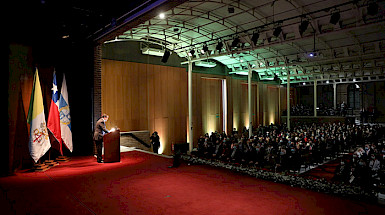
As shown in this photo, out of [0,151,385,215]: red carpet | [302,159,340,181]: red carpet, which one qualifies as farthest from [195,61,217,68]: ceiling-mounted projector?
[0,151,385,215]: red carpet

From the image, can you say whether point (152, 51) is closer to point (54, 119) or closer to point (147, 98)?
point (147, 98)

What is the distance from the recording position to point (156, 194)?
4.71m

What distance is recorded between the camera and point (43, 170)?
6.39 m

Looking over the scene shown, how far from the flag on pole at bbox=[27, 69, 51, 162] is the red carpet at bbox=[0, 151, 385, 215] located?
23.9 inches

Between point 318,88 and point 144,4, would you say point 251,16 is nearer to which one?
→ point 144,4

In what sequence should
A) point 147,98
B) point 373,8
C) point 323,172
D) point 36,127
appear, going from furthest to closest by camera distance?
point 147,98
point 323,172
point 373,8
point 36,127

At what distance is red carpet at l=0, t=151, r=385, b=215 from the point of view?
4.04m

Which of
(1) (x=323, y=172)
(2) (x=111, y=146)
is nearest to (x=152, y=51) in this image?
(2) (x=111, y=146)

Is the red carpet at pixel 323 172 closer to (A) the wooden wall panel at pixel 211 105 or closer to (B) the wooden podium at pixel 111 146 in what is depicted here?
(B) the wooden podium at pixel 111 146

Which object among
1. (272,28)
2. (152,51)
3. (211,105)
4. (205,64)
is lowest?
(211,105)

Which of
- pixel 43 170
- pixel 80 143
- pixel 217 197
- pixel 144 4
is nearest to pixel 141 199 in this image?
pixel 217 197

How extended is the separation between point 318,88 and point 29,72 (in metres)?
31.4

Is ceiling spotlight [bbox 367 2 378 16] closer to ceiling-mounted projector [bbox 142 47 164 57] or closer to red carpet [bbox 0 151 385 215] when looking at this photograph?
red carpet [bbox 0 151 385 215]

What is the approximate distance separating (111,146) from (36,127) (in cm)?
206
